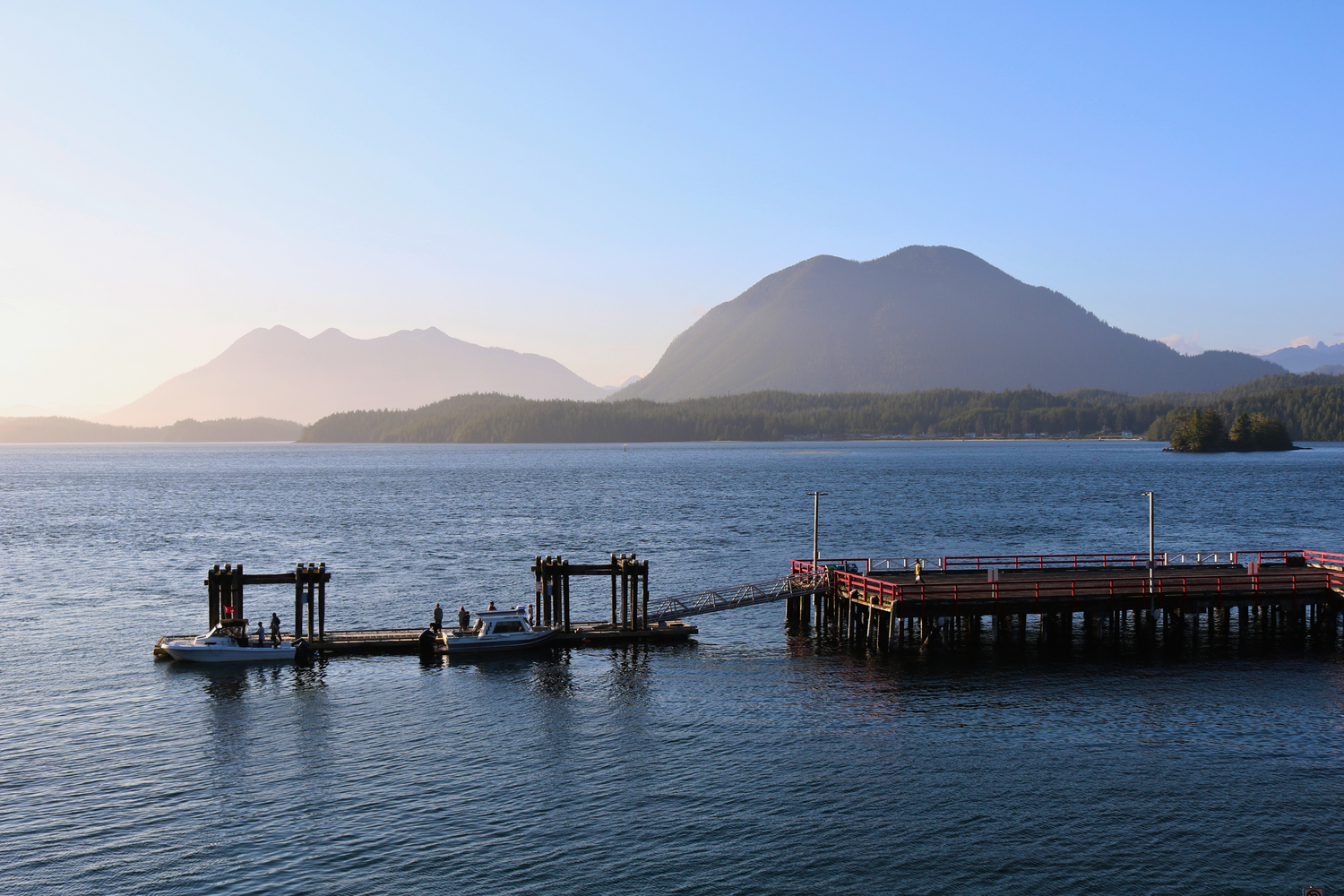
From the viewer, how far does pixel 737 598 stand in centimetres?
5212

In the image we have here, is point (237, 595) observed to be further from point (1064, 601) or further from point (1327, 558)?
point (1327, 558)

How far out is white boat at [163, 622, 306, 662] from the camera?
45.6 metres

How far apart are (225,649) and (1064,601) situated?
134 ft

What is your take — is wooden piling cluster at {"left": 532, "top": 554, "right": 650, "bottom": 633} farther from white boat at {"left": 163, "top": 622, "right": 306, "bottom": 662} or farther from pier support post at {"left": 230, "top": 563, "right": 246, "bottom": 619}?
pier support post at {"left": 230, "top": 563, "right": 246, "bottom": 619}

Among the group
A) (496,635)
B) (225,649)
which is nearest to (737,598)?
(496,635)

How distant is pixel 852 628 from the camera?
5069cm

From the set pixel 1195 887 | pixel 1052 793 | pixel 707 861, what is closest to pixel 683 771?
pixel 707 861

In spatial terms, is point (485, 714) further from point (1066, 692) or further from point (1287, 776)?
point (1287, 776)

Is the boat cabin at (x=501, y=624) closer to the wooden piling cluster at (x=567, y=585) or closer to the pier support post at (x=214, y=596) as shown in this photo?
the wooden piling cluster at (x=567, y=585)

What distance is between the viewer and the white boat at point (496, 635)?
153 feet

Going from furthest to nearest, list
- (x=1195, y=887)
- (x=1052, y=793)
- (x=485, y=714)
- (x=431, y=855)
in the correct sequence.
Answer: (x=485, y=714) → (x=1052, y=793) → (x=431, y=855) → (x=1195, y=887)

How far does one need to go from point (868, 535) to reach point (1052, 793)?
6792 cm

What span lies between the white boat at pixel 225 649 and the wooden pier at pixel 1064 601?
26.9 meters

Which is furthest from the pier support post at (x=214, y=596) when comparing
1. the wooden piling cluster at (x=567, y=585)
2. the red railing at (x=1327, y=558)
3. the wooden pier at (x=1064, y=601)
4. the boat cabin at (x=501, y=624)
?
the red railing at (x=1327, y=558)
